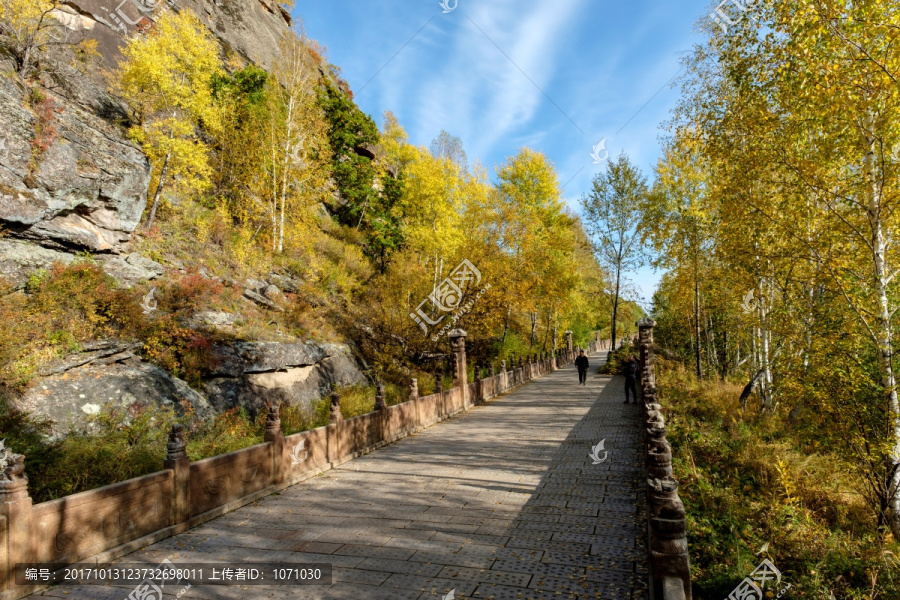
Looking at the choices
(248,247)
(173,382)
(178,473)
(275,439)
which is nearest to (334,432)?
(275,439)

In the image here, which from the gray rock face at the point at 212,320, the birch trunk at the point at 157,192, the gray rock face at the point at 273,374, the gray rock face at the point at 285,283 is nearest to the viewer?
the gray rock face at the point at 273,374

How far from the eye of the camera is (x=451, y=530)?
242 inches

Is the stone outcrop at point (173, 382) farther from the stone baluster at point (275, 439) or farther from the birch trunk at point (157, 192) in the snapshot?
the birch trunk at point (157, 192)

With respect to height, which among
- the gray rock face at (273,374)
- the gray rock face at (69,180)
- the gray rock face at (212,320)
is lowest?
the gray rock face at (273,374)

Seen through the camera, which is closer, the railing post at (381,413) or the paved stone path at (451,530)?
the paved stone path at (451,530)

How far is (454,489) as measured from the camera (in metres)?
8.01

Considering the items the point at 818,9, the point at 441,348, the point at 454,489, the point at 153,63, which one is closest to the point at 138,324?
the point at 454,489

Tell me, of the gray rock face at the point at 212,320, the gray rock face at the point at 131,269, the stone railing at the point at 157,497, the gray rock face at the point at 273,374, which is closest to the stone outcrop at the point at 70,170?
the gray rock face at the point at 131,269

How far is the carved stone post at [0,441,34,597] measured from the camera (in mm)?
4522

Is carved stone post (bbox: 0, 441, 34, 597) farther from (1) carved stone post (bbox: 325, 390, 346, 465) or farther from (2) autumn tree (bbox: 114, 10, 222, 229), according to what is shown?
(2) autumn tree (bbox: 114, 10, 222, 229)

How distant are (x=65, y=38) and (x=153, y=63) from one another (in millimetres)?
5006

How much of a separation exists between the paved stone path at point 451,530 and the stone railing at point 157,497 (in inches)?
11.1

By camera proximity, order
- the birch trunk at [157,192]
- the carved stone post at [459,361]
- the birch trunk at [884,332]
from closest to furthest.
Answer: the birch trunk at [884,332]
the birch trunk at [157,192]
the carved stone post at [459,361]

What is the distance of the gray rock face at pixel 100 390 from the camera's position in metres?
9.05
